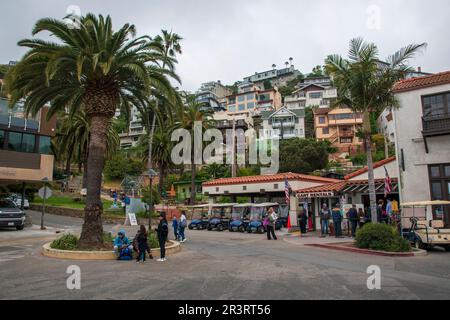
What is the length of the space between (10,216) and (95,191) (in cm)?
1205

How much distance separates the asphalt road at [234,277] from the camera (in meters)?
7.80

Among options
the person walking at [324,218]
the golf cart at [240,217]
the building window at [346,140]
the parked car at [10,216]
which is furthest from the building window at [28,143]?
the building window at [346,140]

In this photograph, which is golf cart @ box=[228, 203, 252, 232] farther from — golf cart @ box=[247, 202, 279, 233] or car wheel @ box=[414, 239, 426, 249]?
car wheel @ box=[414, 239, 426, 249]

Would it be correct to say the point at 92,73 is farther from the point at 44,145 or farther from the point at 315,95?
the point at 315,95

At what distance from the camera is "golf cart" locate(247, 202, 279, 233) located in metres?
25.5

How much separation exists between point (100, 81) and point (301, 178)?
18162 mm

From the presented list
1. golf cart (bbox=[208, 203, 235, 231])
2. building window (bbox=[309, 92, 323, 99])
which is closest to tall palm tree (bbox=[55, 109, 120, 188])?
golf cart (bbox=[208, 203, 235, 231])

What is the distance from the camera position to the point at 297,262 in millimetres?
12484

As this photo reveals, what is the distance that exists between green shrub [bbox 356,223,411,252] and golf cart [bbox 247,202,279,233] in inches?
407

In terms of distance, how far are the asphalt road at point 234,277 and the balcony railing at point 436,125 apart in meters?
7.00

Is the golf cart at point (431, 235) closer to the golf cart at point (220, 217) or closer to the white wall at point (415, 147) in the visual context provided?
the white wall at point (415, 147)

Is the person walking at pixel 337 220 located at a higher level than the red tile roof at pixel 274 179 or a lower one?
lower

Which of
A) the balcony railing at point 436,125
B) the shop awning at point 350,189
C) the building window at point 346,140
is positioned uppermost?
the building window at point 346,140
